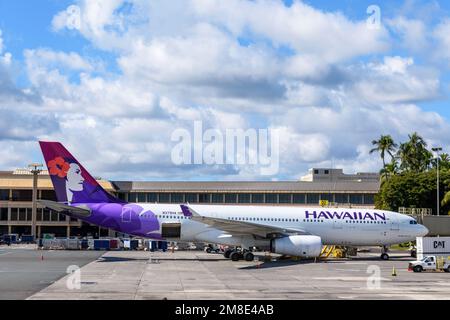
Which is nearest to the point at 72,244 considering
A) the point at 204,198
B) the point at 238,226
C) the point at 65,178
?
the point at 65,178

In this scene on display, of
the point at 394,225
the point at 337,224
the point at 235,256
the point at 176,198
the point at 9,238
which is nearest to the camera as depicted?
the point at 235,256

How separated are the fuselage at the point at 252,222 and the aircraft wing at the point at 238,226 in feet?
3.00

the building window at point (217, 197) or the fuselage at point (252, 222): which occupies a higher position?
the building window at point (217, 197)

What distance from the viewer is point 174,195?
104312 mm

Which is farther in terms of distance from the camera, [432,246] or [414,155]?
[414,155]

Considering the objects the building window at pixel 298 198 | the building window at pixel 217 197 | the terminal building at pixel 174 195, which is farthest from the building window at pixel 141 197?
the building window at pixel 298 198

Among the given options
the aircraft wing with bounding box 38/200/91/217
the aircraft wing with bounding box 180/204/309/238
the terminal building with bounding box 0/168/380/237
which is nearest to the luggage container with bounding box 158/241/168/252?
the aircraft wing with bounding box 38/200/91/217

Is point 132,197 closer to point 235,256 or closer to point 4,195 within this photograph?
point 4,195

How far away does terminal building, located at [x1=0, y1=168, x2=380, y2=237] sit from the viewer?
102125mm

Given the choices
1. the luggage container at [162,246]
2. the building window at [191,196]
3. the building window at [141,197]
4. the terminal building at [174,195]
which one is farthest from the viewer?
the building window at [141,197]

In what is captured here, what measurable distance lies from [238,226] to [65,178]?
528 inches

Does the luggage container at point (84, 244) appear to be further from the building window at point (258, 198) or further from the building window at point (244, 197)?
the building window at point (258, 198)

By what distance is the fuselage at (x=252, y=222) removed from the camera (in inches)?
1881

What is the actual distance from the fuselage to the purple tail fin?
1143 mm
